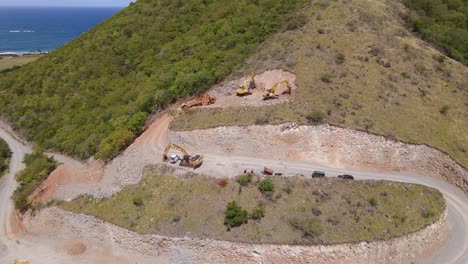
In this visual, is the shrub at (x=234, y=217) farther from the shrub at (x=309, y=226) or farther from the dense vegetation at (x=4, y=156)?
the dense vegetation at (x=4, y=156)

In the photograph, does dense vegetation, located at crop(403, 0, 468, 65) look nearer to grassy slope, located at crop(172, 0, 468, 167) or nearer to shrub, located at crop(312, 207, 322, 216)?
grassy slope, located at crop(172, 0, 468, 167)

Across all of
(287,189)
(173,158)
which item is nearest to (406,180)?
(287,189)

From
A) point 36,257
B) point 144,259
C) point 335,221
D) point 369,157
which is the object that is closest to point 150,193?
point 144,259

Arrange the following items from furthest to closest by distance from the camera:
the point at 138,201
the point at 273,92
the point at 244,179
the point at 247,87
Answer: the point at 247,87 < the point at 273,92 < the point at 138,201 < the point at 244,179

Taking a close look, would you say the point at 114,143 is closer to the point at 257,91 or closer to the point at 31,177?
the point at 31,177

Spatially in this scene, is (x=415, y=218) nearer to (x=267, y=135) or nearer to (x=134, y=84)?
(x=267, y=135)

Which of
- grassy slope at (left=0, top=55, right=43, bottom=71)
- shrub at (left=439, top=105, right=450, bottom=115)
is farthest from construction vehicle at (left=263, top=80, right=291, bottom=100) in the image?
grassy slope at (left=0, top=55, right=43, bottom=71)
